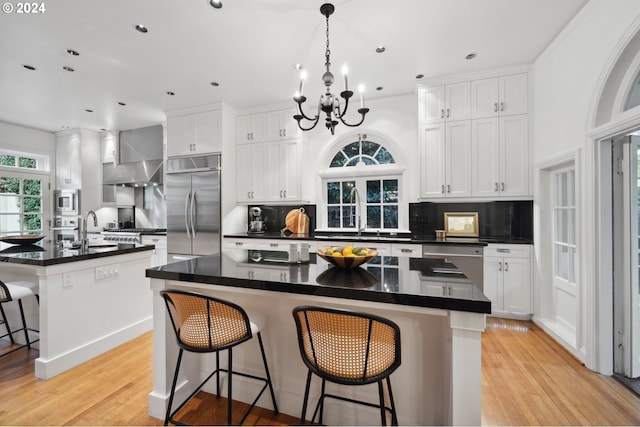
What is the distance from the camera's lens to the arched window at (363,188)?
4.08 meters

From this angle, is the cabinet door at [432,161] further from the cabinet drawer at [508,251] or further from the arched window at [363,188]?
the cabinet drawer at [508,251]

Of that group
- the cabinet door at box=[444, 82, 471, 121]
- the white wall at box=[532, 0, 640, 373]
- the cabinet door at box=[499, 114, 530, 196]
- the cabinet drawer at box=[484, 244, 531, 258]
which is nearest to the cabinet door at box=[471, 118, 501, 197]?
the cabinet door at box=[499, 114, 530, 196]

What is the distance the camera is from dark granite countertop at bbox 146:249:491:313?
45.5 inches

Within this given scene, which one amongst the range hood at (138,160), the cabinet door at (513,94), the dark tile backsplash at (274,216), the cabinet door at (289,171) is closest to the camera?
the cabinet door at (513,94)

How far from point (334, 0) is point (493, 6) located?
1269mm

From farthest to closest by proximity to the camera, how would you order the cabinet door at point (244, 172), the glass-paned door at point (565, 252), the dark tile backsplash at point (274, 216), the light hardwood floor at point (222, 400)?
the dark tile backsplash at point (274, 216) → the cabinet door at point (244, 172) → the glass-paned door at point (565, 252) → the light hardwood floor at point (222, 400)

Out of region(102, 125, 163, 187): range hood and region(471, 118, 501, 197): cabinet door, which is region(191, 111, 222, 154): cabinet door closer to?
region(102, 125, 163, 187): range hood

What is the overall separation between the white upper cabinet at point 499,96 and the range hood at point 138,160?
4920mm

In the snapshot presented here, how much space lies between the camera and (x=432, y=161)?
11.5 ft

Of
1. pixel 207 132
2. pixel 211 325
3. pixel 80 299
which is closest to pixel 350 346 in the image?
pixel 211 325

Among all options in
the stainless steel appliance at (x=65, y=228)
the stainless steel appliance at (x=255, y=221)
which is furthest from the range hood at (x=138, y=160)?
the stainless steel appliance at (x=255, y=221)

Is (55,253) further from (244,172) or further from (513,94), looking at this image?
(513,94)

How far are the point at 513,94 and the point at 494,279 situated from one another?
2096 mm

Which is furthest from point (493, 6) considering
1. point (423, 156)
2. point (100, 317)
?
point (100, 317)
